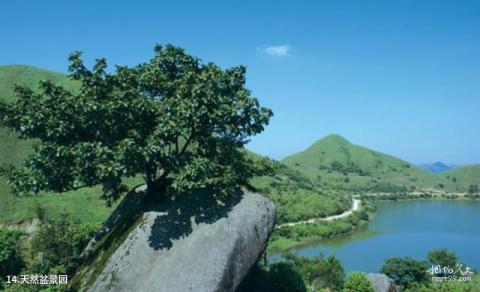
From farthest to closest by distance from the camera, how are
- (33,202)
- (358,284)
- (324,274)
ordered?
(33,202) < (324,274) < (358,284)

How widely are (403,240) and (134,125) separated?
114m

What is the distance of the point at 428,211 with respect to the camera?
185125 millimetres

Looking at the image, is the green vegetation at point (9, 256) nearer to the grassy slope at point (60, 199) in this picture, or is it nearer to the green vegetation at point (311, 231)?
the grassy slope at point (60, 199)

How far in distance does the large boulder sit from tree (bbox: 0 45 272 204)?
136 centimetres

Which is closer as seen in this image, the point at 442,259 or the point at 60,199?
the point at 442,259

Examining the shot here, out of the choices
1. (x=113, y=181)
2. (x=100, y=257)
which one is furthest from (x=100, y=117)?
(x=100, y=257)

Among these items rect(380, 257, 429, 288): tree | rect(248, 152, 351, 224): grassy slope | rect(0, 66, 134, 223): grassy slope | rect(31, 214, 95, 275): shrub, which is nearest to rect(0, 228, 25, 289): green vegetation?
rect(31, 214, 95, 275): shrub

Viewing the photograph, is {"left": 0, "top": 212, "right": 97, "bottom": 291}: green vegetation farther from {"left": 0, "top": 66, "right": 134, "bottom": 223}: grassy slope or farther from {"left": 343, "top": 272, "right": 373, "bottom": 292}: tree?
{"left": 0, "top": 66, "right": 134, "bottom": 223}: grassy slope

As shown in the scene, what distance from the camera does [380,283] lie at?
125ft

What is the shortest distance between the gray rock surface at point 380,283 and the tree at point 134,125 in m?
22.6

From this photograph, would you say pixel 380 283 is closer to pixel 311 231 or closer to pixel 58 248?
pixel 58 248

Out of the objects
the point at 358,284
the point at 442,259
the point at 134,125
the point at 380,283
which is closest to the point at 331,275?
the point at 380,283

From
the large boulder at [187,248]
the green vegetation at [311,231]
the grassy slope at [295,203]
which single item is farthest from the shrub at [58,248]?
the grassy slope at [295,203]

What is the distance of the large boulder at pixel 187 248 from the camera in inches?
703
